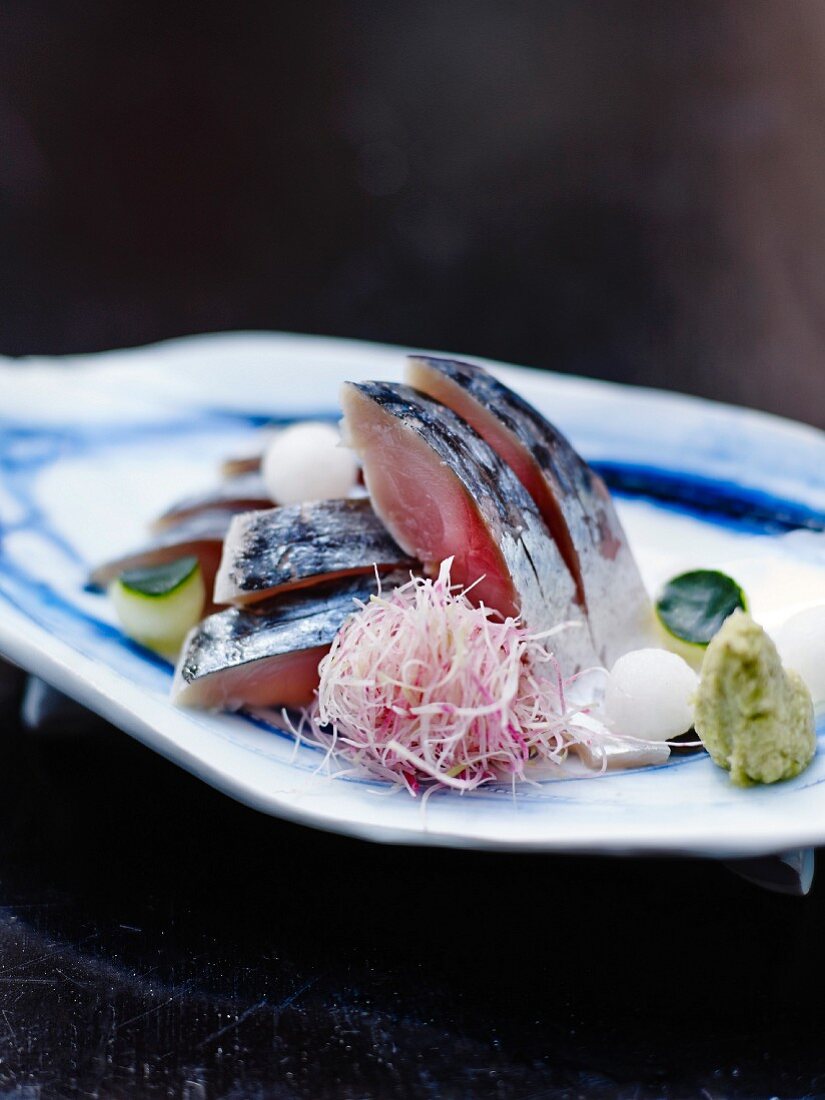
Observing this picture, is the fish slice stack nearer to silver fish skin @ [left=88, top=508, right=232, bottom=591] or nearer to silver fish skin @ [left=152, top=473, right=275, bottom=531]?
silver fish skin @ [left=88, top=508, right=232, bottom=591]

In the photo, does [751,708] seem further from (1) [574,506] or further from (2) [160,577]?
(2) [160,577]

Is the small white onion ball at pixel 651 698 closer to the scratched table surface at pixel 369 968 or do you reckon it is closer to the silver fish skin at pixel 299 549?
the scratched table surface at pixel 369 968

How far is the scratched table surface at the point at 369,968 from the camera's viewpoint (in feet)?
5.40

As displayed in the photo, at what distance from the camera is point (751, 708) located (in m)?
1.82

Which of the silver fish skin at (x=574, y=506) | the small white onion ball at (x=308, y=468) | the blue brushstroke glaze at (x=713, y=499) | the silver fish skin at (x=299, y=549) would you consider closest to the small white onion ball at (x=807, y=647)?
the silver fish skin at (x=574, y=506)

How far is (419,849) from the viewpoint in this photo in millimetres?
2041

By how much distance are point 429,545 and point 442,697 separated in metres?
0.33

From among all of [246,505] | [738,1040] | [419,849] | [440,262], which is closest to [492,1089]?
[738,1040]

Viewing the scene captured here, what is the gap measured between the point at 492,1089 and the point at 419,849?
1.60 ft

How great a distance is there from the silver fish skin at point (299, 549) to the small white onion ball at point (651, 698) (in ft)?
1.52

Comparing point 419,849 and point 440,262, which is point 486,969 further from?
point 440,262

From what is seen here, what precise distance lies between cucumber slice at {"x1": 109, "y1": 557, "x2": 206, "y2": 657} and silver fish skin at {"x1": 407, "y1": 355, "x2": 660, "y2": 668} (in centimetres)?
64

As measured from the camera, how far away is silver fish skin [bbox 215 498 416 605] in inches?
88.5

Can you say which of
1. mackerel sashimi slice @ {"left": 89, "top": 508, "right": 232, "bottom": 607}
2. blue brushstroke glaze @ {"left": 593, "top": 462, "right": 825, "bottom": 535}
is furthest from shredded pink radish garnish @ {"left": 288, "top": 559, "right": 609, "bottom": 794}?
blue brushstroke glaze @ {"left": 593, "top": 462, "right": 825, "bottom": 535}
